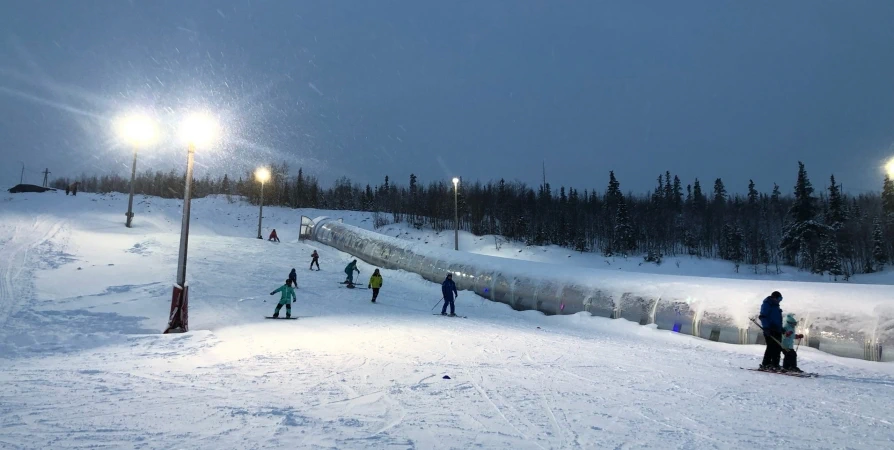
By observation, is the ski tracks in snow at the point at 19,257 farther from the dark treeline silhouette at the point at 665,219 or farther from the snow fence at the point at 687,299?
the dark treeline silhouette at the point at 665,219

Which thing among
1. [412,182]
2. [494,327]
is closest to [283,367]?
[494,327]

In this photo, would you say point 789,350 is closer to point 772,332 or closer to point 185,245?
point 772,332

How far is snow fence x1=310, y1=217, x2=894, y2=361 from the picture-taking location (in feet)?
35.8

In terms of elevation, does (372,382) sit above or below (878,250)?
below

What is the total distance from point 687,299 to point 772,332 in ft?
16.7

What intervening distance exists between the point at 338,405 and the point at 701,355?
366 inches

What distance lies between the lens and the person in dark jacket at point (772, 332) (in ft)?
30.6

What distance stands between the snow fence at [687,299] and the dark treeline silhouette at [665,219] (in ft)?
130

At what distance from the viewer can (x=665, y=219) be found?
81062 millimetres

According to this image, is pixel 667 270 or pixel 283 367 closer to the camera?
pixel 283 367

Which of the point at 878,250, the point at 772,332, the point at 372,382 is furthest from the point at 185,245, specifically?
the point at 878,250

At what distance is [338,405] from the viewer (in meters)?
5.40

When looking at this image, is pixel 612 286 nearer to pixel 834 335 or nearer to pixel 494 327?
pixel 494 327

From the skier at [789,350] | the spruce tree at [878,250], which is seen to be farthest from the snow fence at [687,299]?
the spruce tree at [878,250]
